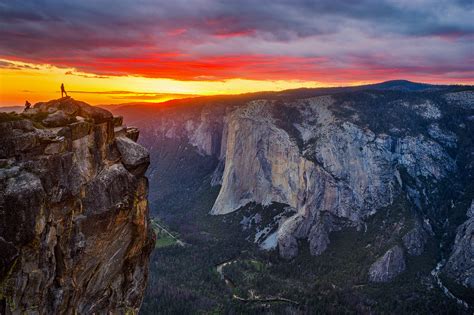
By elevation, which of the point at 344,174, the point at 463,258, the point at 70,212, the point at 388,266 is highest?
the point at 70,212

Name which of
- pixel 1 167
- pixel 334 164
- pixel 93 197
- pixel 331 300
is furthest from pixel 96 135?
pixel 334 164

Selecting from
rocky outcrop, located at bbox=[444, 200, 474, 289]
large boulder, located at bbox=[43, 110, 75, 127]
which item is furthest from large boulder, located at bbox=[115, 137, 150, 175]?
rocky outcrop, located at bbox=[444, 200, 474, 289]

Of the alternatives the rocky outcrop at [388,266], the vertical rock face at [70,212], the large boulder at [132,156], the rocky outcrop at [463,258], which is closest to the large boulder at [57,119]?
the vertical rock face at [70,212]

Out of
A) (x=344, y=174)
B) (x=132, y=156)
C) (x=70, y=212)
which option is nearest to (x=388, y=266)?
(x=344, y=174)

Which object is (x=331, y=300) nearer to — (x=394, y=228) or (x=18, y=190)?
(x=394, y=228)

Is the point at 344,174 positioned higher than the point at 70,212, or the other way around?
the point at 70,212

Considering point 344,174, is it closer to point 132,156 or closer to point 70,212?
point 132,156
